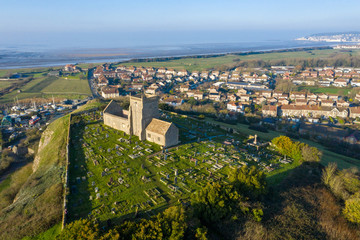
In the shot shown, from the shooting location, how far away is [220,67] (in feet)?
543

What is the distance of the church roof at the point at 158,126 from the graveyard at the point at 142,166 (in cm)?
230

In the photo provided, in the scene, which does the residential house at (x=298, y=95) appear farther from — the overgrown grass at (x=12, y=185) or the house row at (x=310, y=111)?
the overgrown grass at (x=12, y=185)

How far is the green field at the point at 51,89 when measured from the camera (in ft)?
295

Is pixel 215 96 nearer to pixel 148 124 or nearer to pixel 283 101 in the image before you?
pixel 283 101

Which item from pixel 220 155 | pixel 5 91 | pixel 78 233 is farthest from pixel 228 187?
pixel 5 91

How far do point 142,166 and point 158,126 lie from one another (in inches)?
358

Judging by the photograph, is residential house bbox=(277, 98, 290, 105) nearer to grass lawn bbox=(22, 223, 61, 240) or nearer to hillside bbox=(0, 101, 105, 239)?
hillside bbox=(0, 101, 105, 239)

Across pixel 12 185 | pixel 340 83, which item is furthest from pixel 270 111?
pixel 12 185

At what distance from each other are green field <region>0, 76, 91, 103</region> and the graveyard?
57.5 meters

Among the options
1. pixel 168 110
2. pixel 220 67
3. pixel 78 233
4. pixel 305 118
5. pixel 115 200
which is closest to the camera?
pixel 78 233

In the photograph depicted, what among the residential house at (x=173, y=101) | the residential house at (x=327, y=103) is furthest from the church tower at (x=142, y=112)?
the residential house at (x=327, y=103)

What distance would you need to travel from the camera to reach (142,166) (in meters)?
28.7

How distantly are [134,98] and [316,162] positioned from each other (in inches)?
1112

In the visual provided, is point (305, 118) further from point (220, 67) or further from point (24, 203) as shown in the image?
point (220, 67)
